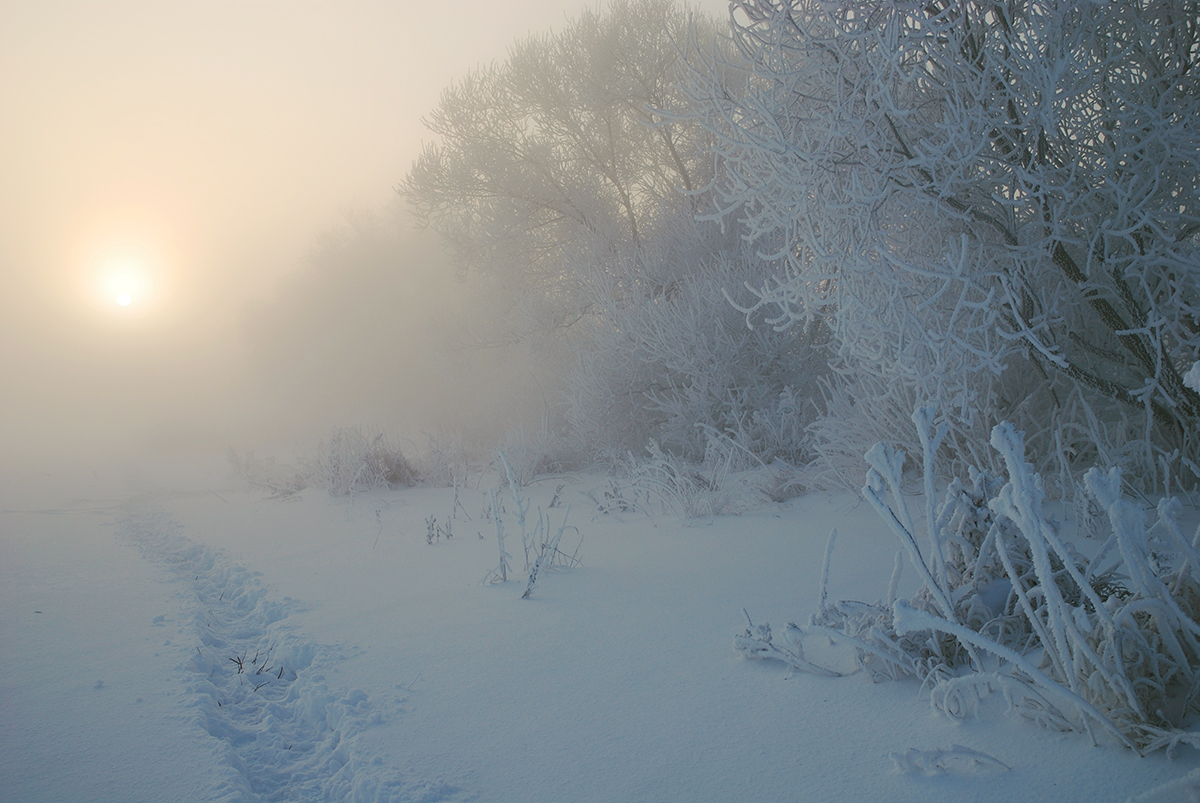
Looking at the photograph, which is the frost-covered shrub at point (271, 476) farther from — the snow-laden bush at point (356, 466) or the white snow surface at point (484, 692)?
the white snow surface at point (484, 692)

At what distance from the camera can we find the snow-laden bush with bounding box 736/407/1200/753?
111cm

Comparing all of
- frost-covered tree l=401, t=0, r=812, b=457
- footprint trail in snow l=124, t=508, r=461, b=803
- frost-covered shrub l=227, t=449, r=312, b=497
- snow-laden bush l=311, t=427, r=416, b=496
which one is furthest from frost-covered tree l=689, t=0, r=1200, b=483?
frost-covered shrub l=227, t=449, r=312, b=497

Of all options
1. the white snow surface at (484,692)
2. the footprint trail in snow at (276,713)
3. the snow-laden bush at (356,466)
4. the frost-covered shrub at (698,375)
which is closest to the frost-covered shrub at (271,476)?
the snow-laden bush at (356,466)

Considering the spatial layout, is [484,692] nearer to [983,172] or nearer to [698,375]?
→ [983,172]

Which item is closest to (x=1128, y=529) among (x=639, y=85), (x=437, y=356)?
(x=639, y=85)

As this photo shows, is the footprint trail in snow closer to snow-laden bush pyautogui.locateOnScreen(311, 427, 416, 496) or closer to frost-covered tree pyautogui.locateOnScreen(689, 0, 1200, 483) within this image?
frost-covered tree pyautogui.locateOnScreen(689, 0, 1200, 483)

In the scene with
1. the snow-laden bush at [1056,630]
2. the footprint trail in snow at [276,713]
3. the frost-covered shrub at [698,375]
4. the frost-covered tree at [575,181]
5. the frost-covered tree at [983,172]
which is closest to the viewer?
the snow-laden bush at [1056,630]

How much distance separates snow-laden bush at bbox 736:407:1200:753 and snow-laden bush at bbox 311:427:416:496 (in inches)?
200

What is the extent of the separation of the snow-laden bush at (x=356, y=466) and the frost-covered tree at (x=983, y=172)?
4.44 m

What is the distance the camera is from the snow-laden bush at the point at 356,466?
586 centimetres

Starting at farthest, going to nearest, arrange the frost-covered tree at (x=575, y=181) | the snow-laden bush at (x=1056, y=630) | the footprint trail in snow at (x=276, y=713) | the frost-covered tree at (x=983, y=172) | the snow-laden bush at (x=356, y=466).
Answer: the frost-covered tree at (x=575, y=181), the snow-laden bush at (x=356, y=466), the frost-covered tree at (x=983, y=172), the footprint trail in snow at (x=276, y=713), the snow-laden bush at (x=1056, y=630)

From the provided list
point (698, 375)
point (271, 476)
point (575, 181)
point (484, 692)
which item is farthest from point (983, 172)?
point (575, 181)

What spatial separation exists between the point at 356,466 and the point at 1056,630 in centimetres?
572

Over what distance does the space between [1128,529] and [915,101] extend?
2.58 m
